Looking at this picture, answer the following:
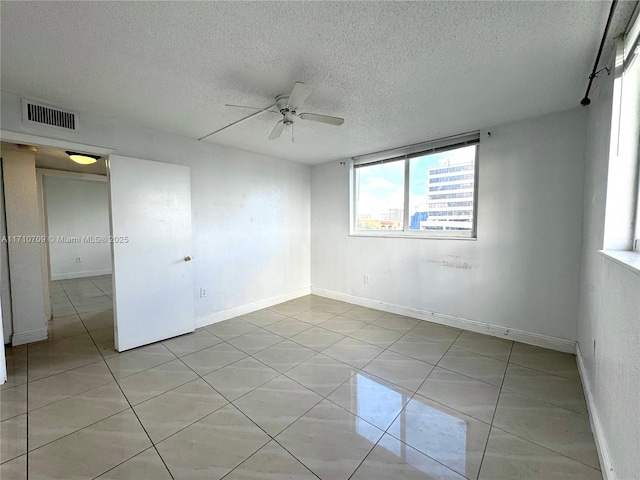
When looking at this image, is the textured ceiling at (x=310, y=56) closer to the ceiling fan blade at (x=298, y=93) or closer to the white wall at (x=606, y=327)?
the ceiling fan blade at (x=298, y=93)

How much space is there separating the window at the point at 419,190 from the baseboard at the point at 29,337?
4.05 metres

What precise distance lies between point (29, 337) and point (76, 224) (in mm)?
4388

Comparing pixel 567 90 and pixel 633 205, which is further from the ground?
pixel 567 90

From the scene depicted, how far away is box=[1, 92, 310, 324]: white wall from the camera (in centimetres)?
283

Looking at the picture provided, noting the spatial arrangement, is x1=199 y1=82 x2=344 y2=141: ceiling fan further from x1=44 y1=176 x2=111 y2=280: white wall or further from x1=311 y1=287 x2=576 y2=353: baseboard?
x1=44 y1=176 x2=111 y2=280: white wall

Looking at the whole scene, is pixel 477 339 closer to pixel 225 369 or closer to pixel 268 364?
pixel 268 364

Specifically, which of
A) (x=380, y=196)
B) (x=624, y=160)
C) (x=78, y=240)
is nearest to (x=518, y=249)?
(x=624, y=160)

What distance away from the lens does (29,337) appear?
111 inches

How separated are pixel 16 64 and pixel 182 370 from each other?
2524 mm

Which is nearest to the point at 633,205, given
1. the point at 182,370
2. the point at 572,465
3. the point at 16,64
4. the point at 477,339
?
the point at 572,465

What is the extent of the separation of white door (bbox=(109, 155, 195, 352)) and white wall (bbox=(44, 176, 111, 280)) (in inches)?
164

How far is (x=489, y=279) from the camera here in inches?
115

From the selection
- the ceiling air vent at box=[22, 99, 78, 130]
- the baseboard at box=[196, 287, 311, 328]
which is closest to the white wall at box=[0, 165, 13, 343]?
the ceiling air vent at box=[22, 99, 78, 130]

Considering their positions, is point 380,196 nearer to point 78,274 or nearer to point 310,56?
point 310,56
